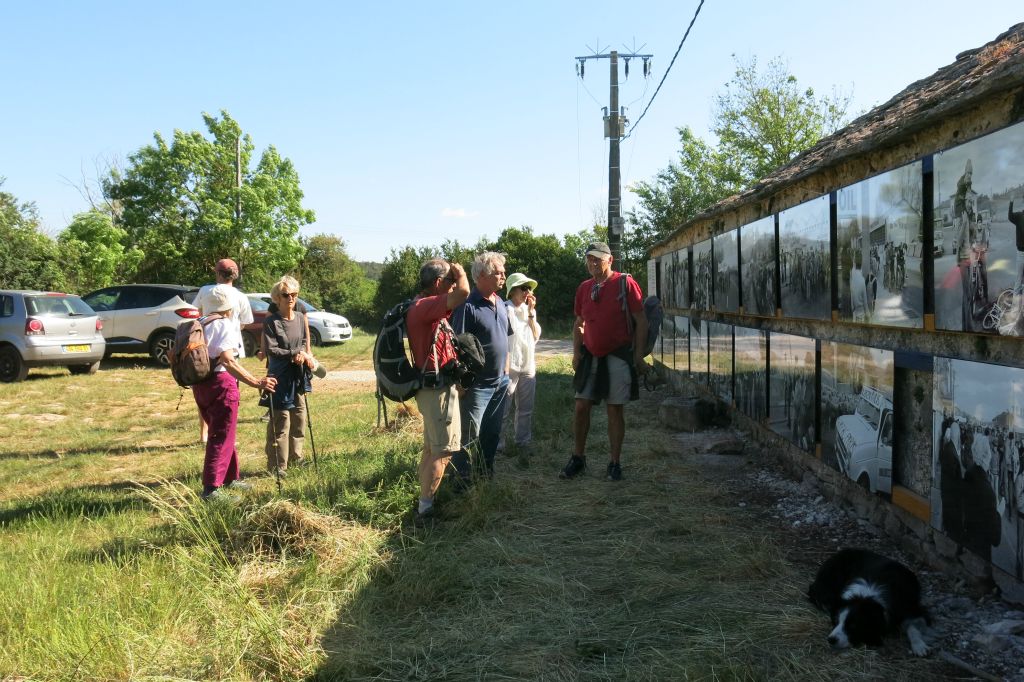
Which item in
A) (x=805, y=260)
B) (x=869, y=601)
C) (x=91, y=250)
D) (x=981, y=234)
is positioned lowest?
(x=869, y=601)

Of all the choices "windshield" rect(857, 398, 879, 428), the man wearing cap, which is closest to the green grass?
"windshield" rect(857, 398, 879, 428)

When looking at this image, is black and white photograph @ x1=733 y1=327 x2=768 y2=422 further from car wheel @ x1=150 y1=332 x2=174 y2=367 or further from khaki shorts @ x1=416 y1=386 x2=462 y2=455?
car wheel @ x1=150 y1=332 x2=174 y2=367

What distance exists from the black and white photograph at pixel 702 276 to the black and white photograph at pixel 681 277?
41 centimetres

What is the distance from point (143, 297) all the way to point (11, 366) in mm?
2960

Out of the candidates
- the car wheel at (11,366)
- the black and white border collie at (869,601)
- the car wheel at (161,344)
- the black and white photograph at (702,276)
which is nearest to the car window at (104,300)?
the car wheel at (161,344)

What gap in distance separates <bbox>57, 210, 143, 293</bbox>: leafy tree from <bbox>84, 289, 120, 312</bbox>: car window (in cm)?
1120

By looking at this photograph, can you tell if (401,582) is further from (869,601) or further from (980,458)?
(980,458)

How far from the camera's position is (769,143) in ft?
110

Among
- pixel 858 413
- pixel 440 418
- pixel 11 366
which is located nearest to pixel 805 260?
pixel 858 413

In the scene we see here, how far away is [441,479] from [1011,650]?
3.31 metres

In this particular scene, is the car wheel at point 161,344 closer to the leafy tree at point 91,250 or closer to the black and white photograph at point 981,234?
the leafy tree at point 91,250

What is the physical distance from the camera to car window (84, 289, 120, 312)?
604 inches

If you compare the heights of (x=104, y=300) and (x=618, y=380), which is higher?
(x=104, y=300)

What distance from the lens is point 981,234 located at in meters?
3.38
